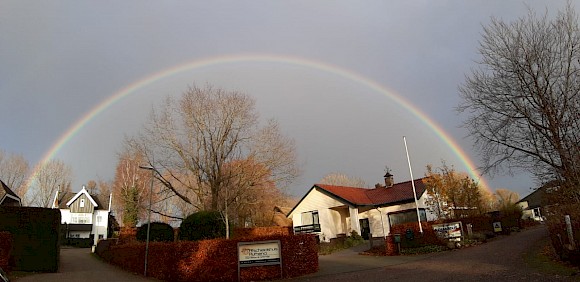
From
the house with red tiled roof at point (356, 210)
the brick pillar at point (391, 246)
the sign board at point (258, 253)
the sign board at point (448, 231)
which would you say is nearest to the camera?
the sign board at point (258, 253)

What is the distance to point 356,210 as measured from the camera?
115 ft

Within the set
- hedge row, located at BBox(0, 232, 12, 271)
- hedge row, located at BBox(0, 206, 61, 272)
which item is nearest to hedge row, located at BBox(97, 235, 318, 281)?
hedge row, located at BBox(0, 232, 12, 271)

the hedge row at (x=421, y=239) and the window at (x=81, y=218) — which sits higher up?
the window at (x=81, y=218)

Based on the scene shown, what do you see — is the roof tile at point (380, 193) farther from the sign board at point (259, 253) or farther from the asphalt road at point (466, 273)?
the sign board at point (259, 253)

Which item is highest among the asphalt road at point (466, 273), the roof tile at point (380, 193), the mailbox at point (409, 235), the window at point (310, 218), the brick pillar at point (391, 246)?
the roof tile at point (380, 193)

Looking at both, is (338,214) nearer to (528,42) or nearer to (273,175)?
(273,175)

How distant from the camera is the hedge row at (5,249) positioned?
15117mm

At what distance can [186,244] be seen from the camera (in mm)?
14805

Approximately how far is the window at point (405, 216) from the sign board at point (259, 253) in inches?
878

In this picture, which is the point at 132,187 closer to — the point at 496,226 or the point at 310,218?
the point at 310,218

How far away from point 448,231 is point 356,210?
13781mm

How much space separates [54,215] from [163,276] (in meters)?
8.18

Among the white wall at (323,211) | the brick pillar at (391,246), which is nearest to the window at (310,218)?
the white wall at (323,211)

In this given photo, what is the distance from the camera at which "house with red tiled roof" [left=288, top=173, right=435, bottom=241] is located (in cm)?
3456
